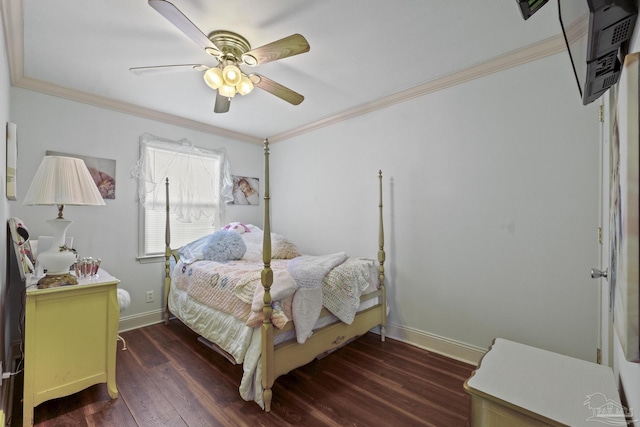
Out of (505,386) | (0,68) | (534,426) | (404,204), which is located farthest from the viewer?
(404,204)

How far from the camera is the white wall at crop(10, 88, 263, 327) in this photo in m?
2.49

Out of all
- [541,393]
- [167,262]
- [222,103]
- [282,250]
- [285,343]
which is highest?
[222,103]

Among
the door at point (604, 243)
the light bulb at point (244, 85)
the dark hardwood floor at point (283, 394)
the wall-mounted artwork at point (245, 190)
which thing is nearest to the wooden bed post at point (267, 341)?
the dark hardwood floor at point (283, 394)

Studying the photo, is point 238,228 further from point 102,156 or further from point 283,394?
point 283,394

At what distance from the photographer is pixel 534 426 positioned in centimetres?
96

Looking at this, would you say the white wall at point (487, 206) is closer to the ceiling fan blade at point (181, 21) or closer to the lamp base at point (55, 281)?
the ceiling fan blade at point (181, 21)

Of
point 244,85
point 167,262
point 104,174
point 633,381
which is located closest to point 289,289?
point 244,85

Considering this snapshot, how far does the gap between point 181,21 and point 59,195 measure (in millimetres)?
1214

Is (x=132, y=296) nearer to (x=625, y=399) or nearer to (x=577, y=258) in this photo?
(x=625, y=399)

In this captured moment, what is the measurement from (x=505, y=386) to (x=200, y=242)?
2980 mm

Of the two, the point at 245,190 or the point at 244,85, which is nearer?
the point at 244,85

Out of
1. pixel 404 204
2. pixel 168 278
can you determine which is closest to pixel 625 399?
pixel 404 204

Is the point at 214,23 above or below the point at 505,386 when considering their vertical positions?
above

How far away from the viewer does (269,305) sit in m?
1.81
